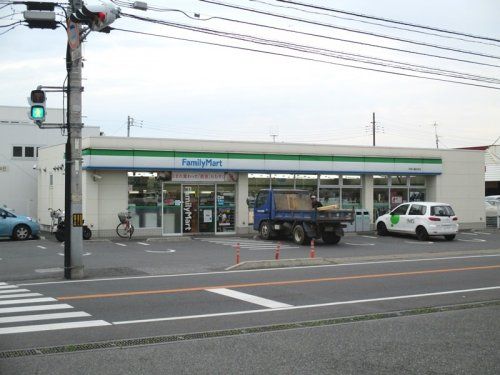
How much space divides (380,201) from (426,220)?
6.88 meters

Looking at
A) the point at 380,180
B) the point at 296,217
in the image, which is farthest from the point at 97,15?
the point at 380,180

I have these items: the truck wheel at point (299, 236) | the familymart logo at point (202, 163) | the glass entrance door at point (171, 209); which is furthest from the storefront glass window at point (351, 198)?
the glass entrance door at point (171, 209)

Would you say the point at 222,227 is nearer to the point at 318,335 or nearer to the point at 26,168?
the point at 26,168

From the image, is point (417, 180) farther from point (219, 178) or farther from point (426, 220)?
point (219, 178)

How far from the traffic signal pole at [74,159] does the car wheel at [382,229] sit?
17.7 meters

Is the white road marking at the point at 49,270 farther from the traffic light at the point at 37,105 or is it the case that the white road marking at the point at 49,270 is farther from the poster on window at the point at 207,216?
the poster on window at the point at 207,216

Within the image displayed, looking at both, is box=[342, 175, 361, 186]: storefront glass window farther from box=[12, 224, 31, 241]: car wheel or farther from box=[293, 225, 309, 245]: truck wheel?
box=[12, 224, 31, 241]: car wheel

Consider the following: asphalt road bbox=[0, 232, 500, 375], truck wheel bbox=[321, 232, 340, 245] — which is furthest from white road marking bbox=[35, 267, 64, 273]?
truck wheel bbox=[321, 232, 340, 245]

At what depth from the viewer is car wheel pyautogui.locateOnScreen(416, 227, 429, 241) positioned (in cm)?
2622

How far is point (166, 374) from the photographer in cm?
631

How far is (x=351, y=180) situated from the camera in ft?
105

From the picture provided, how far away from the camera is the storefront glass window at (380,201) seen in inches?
1286

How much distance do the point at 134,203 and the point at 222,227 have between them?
4.50 metres

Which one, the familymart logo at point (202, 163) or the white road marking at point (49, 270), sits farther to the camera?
the familymart logo at point (202, 163)
